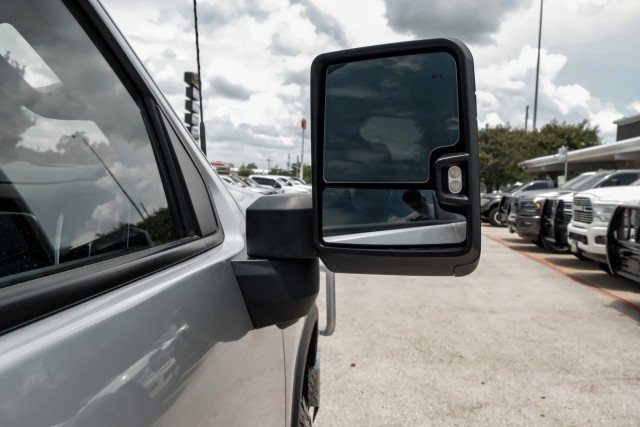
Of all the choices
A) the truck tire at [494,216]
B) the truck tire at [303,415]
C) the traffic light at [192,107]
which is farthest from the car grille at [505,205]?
the truck tire at [303,415]

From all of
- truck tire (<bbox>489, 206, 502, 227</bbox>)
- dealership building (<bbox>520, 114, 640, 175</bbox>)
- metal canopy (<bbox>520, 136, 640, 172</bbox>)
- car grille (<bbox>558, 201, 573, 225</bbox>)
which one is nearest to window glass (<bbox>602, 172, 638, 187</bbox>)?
car grille (<bbox>558, 201, 573, 225</bbox>)

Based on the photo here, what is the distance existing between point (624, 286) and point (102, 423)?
28.1 ft

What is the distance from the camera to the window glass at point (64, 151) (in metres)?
0.98

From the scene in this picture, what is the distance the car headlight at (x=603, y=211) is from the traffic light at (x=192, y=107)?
22.8ft

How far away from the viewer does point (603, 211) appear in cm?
839

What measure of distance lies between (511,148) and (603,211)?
38658mm

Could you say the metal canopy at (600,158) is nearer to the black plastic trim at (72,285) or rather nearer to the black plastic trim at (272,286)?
the black plastic trim at (272,286)

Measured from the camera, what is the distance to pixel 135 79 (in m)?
1.25

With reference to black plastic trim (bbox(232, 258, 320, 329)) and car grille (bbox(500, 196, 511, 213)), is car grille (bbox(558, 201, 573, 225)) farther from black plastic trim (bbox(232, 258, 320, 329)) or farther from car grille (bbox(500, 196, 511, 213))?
black plastic trim (bbox(232, 258, 320, 329))

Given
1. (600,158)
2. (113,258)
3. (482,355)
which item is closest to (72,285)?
→ (113,258)

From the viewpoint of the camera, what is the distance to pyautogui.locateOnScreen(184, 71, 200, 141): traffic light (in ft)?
9.71

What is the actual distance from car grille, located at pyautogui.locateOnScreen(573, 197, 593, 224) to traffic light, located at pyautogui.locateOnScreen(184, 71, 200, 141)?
7.12m

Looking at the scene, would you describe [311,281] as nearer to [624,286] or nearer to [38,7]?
[38,7]

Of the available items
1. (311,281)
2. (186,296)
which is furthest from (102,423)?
(311,281)
